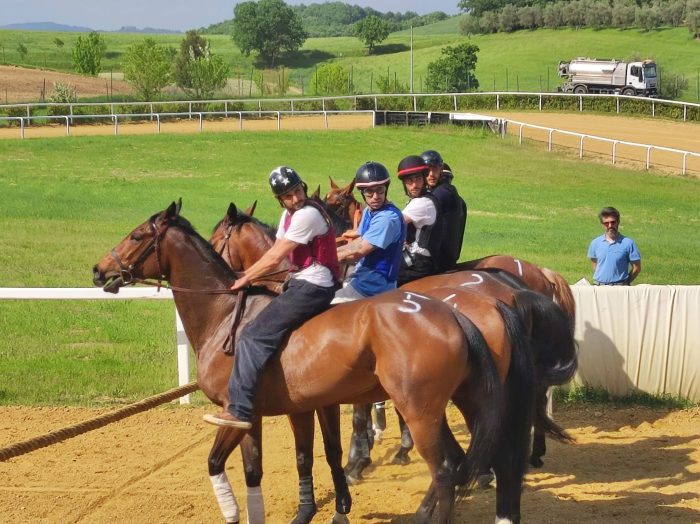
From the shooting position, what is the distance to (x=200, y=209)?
29.1 m

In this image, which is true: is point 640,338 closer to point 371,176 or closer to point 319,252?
point 371,176

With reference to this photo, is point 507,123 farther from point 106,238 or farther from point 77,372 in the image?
point 77,372

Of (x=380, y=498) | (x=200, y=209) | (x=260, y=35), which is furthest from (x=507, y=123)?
(x=260, y=35)

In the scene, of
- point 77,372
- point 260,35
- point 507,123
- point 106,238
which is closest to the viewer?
point 77,372

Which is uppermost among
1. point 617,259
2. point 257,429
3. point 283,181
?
point 283,181

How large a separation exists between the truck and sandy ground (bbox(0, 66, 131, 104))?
32129 mm

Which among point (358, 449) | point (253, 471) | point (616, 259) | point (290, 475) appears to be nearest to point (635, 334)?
point (616, 259)

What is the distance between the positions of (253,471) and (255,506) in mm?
285

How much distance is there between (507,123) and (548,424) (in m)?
37.6

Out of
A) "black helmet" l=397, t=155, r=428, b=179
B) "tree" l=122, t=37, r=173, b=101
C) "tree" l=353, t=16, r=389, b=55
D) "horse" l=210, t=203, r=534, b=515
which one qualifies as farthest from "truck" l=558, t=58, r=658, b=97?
"tree" l=353, t=16, r=389, b=55

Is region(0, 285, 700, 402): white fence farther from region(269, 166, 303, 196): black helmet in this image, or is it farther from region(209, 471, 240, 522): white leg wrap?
region(269, 166, 303, 196): black helmet

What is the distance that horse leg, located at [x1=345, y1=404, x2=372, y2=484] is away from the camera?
9.72 m

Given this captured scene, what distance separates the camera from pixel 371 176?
8.24 metres

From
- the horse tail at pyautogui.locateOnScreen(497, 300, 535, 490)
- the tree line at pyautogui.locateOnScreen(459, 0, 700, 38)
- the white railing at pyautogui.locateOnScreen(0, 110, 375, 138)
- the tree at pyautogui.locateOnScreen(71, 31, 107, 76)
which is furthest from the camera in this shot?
the tree line at pyautogui.locateOnScreen(459, 0, 700, 38)
